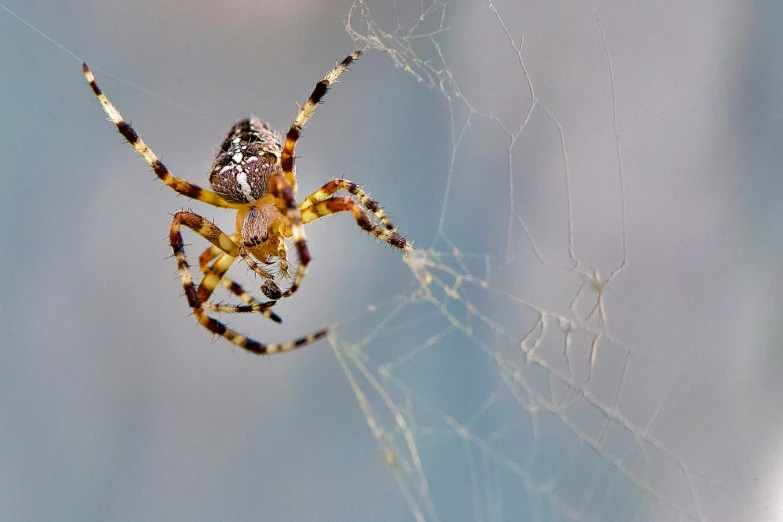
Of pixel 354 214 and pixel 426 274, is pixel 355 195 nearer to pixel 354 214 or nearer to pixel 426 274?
pixel 354 214

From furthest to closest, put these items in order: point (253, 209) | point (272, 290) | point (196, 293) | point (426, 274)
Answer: point (426, 274) < point (253, 209) < point (196, 293) < point (272, 290)

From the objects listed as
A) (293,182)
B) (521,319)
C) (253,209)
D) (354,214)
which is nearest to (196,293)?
(253,209)

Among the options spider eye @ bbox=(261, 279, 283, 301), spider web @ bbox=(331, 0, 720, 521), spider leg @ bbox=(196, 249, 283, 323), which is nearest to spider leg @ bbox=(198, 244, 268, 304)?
spider leg @ bbox=(196, 249, 283, 323)

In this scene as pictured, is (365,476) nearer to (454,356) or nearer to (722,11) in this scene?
(454,356)

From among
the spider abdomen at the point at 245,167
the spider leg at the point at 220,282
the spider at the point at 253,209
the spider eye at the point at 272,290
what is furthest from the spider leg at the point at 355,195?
the spider leg at the point at 220,282

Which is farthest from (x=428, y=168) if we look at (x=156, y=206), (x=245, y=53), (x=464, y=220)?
(x=156, y=206)

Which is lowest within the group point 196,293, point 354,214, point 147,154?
point 196,293
